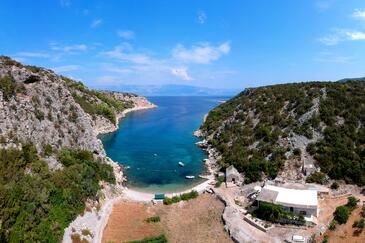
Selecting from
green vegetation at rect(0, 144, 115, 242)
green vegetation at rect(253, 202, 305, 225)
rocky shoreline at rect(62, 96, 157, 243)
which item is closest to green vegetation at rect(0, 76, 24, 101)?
green vegetation at rect(0, 144, 115, 242)

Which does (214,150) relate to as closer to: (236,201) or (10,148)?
(236,201)

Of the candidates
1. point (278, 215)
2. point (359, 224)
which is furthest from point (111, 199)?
point (359, 224)

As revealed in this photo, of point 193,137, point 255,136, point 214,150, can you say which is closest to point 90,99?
point 193,137

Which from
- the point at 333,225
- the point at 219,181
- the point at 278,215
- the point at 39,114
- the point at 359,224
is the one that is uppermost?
the point at 39,114

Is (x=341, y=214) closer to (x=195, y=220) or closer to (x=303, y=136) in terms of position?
(x=195, y=220)

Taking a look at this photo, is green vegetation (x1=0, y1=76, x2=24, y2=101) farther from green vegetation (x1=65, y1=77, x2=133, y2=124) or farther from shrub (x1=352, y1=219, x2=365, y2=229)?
green vegetation (x1=65, y1=77, x2=133, y2=124)

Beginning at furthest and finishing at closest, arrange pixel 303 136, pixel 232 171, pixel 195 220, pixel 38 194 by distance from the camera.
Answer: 1. pixel 303 136
2. pixel 232 171
3. pixel 195 220
4. pixel 38 194

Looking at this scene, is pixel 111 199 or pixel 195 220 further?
pixel 111 199

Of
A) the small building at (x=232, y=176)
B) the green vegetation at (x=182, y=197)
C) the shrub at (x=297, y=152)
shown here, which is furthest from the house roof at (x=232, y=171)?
the shrub at (x=297, y=152)
